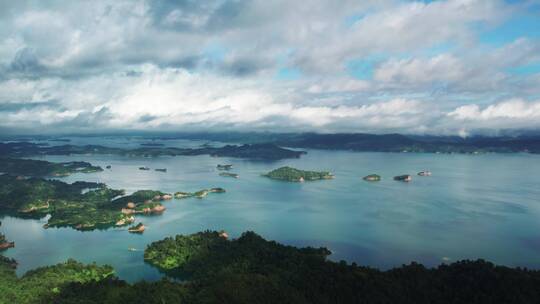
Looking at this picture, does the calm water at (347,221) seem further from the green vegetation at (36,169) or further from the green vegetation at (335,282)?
the green vegetation at (36,169)

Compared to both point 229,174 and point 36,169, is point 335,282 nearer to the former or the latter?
point 229,174

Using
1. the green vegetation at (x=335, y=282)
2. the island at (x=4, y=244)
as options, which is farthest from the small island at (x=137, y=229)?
the green vegetation at (x=335, y=282)

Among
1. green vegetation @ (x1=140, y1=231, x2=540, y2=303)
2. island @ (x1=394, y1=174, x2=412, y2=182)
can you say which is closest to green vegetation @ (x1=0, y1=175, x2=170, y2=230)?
green vegetation @ (x1=140, y1=231, x2=540, y2=303)

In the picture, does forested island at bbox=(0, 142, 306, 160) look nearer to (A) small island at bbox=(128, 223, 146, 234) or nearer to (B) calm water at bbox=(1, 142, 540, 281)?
(B) calm water at bbox=(1, 142, 540, 281)

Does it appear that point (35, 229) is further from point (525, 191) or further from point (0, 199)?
point (525, 191)

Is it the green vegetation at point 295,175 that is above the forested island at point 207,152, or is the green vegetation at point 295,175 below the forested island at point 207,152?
below

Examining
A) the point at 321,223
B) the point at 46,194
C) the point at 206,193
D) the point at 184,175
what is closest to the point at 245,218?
the point at 321,223

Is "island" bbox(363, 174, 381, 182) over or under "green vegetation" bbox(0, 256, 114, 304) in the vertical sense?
over
